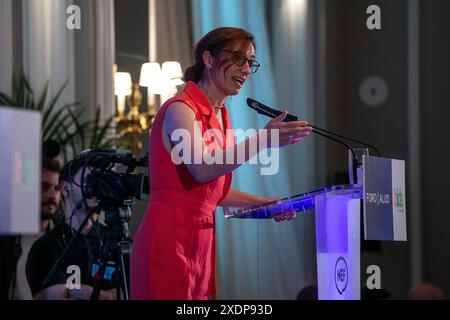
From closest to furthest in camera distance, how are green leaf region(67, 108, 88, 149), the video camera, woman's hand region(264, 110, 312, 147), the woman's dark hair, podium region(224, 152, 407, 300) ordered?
woman's hand region(264, 110, 312, 147)
podium region(224, 152, 407, 300)
the woman's dark hair
the video camera
green leaf region(67, 108, 88, 149)

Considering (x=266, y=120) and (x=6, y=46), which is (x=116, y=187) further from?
(x=266, y=120)

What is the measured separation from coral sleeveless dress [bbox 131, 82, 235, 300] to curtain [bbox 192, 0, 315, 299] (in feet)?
8.61

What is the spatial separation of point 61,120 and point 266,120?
1.72m

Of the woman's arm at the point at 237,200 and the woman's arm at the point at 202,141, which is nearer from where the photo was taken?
the woman's arm at the point at 202,141

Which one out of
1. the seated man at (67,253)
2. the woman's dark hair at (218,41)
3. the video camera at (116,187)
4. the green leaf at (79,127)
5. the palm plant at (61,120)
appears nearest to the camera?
Answer: the woman's dark hair at (218,41)

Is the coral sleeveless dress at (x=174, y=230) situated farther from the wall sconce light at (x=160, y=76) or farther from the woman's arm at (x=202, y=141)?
the wall sconce light at (x=160, y=76)

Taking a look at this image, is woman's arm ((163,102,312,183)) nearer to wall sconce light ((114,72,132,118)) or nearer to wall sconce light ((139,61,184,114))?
wall sconce light ((139,61,184,114))

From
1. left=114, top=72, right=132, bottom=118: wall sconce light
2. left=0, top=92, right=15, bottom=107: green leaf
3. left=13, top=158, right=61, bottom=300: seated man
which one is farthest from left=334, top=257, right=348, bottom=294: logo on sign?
left=114, top=72, right=132, bottom=118: wall sconce light

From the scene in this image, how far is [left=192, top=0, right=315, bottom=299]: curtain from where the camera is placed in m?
5.24

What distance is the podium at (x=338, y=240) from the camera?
221cm

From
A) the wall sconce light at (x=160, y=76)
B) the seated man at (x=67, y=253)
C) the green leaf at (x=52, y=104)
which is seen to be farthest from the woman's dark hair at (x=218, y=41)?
the wall sconce light at (x=160, y=76)

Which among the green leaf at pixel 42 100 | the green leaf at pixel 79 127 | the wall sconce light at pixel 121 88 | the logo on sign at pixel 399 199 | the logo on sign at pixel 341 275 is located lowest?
the logo on sign at pixel 341 275

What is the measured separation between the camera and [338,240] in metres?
2.22

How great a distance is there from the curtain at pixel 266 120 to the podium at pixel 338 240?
8.40ft
